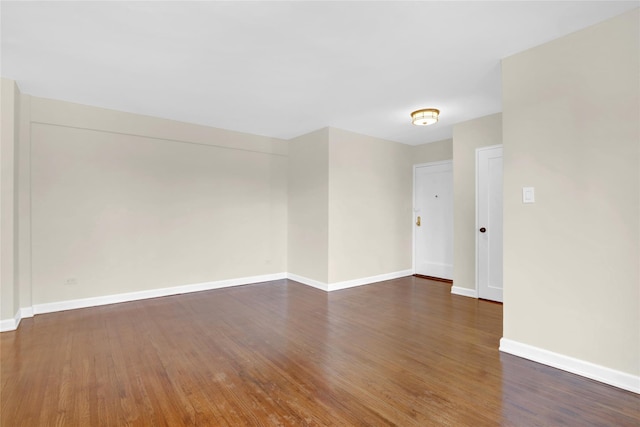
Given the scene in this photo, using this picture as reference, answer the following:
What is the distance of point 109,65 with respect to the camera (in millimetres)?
2906

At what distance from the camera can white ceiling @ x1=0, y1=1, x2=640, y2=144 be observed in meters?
2.13

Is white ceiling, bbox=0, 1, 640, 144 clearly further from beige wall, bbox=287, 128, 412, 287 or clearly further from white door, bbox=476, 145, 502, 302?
beige wall, bbox=287, 128, 412, 287

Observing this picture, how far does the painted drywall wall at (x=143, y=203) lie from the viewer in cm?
383

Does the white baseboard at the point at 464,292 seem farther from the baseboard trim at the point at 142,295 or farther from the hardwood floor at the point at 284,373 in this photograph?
the baseboard trim at the point at 142,295

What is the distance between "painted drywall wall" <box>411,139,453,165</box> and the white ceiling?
1.43 metres

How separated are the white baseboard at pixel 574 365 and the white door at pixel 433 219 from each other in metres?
2.94

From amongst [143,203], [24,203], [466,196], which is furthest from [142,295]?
[466,196]

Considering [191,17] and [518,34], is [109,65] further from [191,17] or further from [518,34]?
[518,34]

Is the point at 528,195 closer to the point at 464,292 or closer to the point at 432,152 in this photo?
the point at 464,292

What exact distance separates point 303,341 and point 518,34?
10.5 ft

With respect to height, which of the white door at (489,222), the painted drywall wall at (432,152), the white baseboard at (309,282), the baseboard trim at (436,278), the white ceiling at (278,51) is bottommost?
the baseboard trim at (436,278)

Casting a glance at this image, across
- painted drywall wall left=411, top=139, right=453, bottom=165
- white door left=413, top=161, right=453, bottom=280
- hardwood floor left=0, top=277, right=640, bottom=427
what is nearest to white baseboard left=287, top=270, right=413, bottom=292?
white door left=413, top=161, right=453, bottom=280

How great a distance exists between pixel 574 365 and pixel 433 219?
3.63 meters

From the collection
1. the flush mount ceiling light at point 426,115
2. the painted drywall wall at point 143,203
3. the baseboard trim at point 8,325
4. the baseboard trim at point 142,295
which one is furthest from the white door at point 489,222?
the baseboard trim at point 8,325
